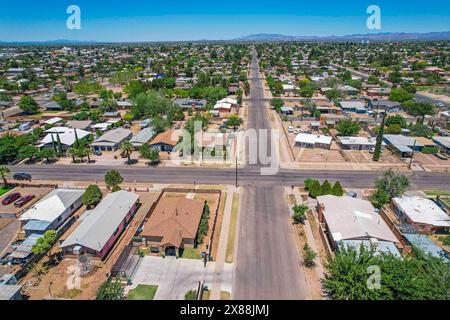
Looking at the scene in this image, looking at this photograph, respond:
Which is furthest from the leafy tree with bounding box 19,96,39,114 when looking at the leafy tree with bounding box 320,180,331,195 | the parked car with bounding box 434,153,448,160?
the parked car with bounding box 434,153,448,160

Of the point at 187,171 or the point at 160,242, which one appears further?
the point at 187,171

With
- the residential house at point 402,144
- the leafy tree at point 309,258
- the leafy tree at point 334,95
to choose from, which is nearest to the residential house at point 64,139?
the leafy tree at point 309,258

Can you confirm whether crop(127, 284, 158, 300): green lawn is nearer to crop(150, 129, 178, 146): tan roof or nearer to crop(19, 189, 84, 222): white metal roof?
crop(19, 189, 84, 222): white metal roof

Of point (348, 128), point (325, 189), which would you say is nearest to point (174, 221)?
point (325, 189)

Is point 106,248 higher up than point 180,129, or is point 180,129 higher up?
point 180,129
